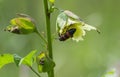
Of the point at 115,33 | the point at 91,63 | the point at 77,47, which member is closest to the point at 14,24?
the point at 91,63

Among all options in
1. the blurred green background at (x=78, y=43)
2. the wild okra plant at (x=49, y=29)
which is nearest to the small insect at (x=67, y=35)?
the wild okra plant at (x=49, y=29)

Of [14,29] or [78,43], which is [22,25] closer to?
[14,29]

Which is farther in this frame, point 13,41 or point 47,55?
point 13,41

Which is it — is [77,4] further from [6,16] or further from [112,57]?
[112,57]

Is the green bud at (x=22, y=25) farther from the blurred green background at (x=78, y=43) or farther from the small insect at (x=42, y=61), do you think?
the blurred green background at (x=78, y=43)

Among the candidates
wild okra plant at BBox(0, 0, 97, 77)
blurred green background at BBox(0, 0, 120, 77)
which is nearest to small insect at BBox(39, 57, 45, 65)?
wild okra plant at BBox(0, 0, 97, 77)

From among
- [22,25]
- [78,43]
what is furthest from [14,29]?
[78,43]
